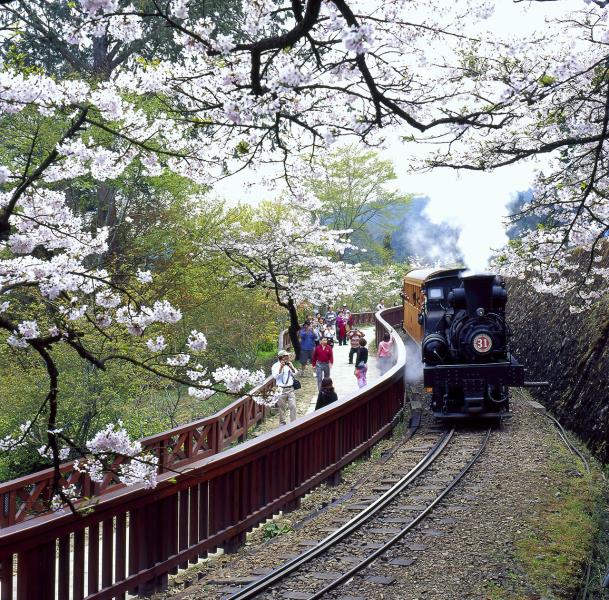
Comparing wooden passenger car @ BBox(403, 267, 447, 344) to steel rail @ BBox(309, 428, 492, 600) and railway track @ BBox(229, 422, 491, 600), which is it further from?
steel rail @ BBox(309, 428, 492, 600)

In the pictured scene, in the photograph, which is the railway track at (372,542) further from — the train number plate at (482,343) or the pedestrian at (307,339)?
the pedestrian at (307,339)

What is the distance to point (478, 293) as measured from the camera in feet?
49.2

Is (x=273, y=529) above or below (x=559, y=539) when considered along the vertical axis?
below

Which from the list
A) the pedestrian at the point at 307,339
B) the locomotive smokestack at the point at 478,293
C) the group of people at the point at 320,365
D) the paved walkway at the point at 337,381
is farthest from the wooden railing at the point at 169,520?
the pedestrian at the point at 307,339

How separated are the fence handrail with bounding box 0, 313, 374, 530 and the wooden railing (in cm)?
48

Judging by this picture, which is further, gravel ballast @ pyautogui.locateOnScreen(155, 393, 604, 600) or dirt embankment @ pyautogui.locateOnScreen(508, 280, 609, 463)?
dirt embankment @ pyautogui.locateOnScreen(508, 280, 609, 463)

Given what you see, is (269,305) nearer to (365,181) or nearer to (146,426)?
(146,426)

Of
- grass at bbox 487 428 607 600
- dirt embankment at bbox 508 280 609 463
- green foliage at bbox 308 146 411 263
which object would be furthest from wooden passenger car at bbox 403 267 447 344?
green foliage at bbox 308 146 411 263

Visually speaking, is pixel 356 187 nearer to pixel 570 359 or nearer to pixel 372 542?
pixel 570 359

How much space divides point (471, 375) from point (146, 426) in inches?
267

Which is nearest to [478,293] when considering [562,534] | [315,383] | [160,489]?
[562,534]

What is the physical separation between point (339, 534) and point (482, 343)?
6986mm

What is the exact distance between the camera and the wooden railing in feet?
19.3

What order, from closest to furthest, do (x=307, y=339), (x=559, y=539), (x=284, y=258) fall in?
(x=559, y=539), (x=307, y=339), (x=284, y=258)
